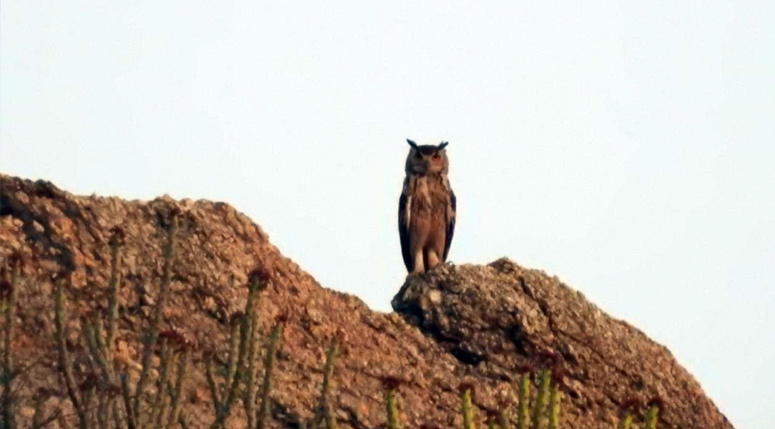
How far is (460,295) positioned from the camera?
1273 cm

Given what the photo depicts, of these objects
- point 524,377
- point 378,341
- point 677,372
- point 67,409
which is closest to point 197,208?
point 378,341

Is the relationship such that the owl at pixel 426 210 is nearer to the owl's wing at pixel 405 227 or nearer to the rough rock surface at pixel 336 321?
the owl's wing at pixel 405 227

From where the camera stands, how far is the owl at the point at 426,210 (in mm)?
18141

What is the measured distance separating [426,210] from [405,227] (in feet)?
0.88

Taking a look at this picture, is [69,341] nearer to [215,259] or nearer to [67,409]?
[67,409]

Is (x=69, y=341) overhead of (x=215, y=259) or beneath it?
beneath

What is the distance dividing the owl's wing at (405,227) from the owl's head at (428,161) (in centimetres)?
31

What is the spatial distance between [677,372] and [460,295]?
153 centimetres

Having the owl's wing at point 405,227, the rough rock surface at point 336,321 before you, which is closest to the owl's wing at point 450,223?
the owl's wing at point 405,227

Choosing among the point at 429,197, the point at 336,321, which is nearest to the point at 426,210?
the point at 429,197

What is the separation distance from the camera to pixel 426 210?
59.8 feet

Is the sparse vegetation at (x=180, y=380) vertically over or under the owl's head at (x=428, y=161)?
under

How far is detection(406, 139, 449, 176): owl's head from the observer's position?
18578mm

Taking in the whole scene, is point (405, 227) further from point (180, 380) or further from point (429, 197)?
point (180, 380)
